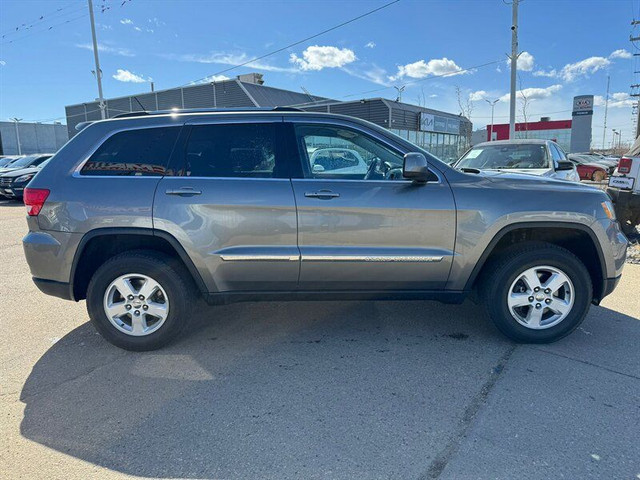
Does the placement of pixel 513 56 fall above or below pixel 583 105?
below

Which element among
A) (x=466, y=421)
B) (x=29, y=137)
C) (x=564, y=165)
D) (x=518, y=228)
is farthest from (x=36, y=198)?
(x=29, y=137)

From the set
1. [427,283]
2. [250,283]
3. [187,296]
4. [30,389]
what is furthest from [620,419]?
[30,389]

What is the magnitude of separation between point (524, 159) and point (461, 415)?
6.28 meters

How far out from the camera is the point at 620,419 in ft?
8.63

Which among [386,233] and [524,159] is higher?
[524,159]

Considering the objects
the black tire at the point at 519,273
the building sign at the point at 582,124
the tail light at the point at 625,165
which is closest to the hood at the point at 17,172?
the black tire at the point at 519,273

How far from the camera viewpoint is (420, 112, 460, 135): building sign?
33.0 metres

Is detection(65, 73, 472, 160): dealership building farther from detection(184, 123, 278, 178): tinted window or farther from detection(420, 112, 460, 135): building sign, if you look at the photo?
detection(184, 123, 278, 178): tinted window

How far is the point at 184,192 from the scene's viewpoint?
3.36 metres

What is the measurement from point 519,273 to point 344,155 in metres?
1.74

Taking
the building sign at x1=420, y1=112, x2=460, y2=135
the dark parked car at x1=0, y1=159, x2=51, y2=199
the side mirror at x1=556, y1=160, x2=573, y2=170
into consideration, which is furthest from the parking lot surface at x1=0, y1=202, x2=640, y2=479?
the building sign at x1=420, y1=112, x2=460, y2=135

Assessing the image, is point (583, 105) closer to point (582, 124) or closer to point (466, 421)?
point (582, 124)

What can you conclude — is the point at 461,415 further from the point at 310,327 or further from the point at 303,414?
the point at 310,327

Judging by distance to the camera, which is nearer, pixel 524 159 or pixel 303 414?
pixel 303 414
